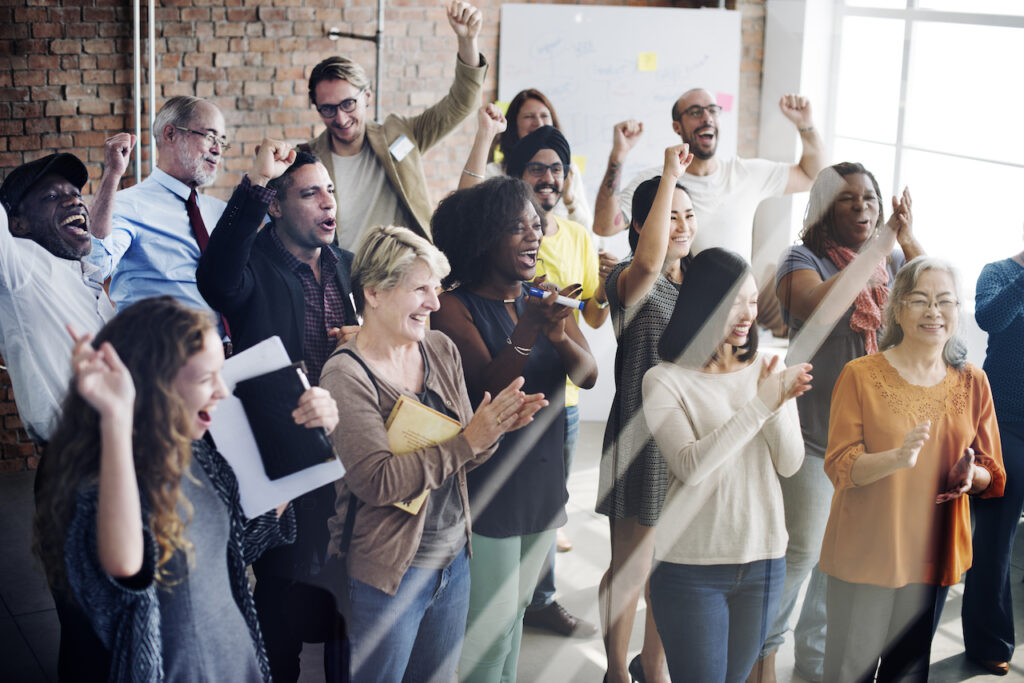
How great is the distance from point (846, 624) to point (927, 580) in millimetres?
Result: 243

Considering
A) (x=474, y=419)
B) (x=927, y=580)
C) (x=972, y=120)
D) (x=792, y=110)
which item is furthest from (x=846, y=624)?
(x=972, y=120)

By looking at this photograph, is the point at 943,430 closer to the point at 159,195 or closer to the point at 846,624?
the point at 846,624

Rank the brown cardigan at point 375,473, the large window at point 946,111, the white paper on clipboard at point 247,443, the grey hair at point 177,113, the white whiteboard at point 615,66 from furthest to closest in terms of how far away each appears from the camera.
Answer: the white whiteboard at point 615,66, the large window at point 946,111, the grey hair at point 177,113, the brown cardigan at point 375,473, the white paper on clipboard at point 247,443

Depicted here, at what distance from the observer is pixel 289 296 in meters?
2.23

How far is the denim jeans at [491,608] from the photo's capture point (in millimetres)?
2361

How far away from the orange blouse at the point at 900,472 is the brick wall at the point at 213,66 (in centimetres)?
327

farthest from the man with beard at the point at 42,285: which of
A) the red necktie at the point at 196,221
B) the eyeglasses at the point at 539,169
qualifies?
the eyeglasses at the point at 539,169

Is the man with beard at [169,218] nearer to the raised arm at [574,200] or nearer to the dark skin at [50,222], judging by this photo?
the dark skin at [50,222]

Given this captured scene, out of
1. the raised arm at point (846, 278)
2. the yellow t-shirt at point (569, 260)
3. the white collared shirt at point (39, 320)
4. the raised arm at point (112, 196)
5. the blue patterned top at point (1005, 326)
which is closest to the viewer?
the white collared shirt at point (39, 320)

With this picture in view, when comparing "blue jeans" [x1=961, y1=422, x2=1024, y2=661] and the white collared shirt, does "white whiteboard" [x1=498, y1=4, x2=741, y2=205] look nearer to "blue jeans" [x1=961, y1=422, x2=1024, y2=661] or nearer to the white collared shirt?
"blue jeans" [x1=961, y1=422, x2=1024, y2=661]

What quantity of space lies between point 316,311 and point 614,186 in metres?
1.24

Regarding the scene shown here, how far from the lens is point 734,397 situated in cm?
233

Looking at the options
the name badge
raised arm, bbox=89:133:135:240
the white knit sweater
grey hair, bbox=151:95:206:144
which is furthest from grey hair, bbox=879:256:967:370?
raised arm, bbox=89:133:135:240

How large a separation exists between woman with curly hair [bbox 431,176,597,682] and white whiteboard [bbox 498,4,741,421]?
117 inches
